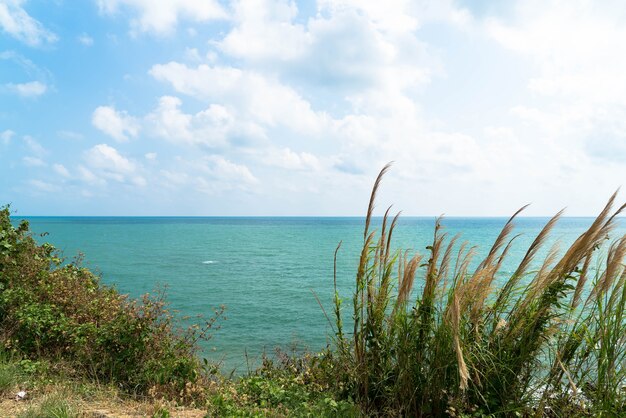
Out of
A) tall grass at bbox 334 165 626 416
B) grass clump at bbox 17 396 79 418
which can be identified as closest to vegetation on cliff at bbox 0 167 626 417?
tall grass at bbox 334 165 626 416

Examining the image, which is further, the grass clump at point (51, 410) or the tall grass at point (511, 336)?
the grass clump at point (51, 410)

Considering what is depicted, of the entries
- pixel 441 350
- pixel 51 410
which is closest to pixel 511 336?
pixel 441 350

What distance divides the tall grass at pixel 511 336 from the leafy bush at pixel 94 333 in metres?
2.23

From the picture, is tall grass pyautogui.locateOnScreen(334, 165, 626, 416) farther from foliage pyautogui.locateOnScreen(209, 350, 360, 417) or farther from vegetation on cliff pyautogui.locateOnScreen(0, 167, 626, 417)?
foliage pyautogui.locateOnScreen(209, 350, 360, 417)

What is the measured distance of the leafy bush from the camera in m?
4.85

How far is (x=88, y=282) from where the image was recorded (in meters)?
7.95

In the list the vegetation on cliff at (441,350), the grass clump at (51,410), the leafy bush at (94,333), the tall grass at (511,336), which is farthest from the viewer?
the leafy bush at (94,333)

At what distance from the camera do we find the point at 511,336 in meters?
3.43

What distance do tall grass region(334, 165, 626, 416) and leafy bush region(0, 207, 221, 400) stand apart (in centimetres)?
223

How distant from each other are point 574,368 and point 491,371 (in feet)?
2.12

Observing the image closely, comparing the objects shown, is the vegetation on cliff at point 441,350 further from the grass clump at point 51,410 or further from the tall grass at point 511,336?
the grass clump at point 51,410

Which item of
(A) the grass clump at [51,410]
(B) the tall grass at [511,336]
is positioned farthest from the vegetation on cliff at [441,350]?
(A) the grass clump at [51,410]

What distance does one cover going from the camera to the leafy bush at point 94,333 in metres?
4.85

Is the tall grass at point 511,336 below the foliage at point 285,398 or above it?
above
